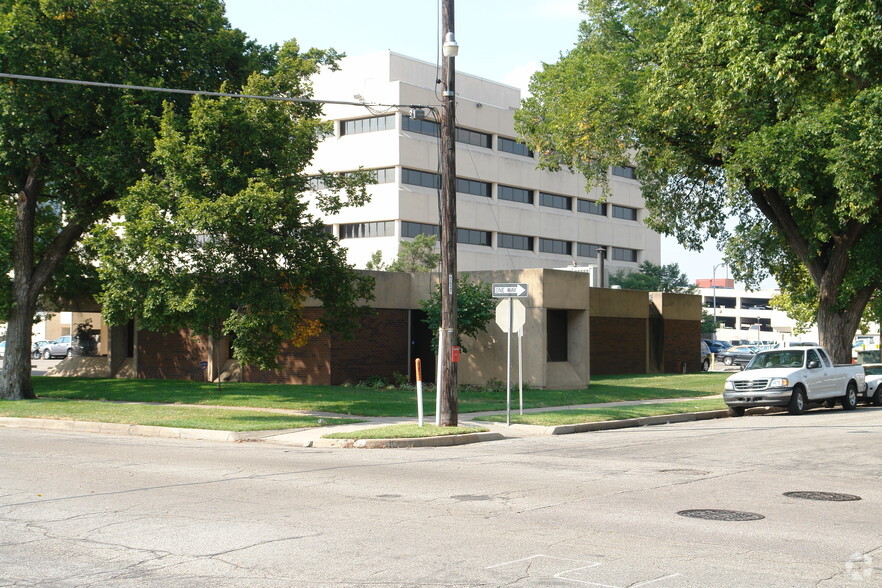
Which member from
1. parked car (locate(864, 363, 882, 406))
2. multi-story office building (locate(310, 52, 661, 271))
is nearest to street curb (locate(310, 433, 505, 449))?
parked car (locate(864, 363, 882, 406))

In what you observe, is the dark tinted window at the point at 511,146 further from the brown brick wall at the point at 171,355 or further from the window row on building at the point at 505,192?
the brown brick wall at the point at 171,355

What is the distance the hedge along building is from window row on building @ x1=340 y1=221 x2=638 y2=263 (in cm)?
2766

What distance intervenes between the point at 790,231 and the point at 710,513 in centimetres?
2347

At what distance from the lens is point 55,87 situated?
75.2 feet

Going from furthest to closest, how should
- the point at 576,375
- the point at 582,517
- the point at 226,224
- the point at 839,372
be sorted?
1. the point at 576,375
2. the point at 839,372
3. the point at 226,224
4. the point at 582,517

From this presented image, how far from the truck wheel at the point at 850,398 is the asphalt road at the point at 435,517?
36.5ft

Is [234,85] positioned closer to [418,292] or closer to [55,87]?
[55,87]

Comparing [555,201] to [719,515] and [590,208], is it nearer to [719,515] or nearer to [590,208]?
[590,208]

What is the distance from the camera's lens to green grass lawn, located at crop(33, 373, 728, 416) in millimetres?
22891

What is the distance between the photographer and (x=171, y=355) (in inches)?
1342

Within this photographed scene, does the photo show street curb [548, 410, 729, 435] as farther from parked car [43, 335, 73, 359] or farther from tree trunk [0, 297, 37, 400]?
parked car [43, 335, 73, 359]

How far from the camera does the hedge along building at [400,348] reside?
2897cm

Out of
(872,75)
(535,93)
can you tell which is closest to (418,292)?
(535,93)

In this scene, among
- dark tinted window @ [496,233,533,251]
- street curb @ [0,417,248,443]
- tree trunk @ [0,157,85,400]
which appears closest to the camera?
street curb @ [0,417,248,443]
